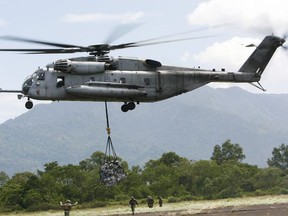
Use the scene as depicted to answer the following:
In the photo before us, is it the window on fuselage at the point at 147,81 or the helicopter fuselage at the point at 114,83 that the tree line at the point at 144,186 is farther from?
the window on fuselage at the point at 147,81

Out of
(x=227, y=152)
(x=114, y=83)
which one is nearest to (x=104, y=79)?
(x=114, y=83)

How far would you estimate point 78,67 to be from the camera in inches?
2020

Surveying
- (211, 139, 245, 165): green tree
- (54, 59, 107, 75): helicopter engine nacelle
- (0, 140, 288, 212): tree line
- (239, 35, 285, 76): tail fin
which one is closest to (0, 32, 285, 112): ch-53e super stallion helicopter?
(54, 59, 107, 75): helicopter engine nacelle

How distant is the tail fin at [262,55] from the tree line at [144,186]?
42.0 metres

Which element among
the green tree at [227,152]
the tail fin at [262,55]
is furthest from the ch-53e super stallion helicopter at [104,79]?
the green tree at [227,152]

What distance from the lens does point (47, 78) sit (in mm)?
51812

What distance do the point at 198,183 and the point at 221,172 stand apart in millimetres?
7545

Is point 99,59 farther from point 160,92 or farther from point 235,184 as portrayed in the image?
point 235,184

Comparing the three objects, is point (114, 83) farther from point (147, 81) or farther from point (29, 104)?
point (29, 104)

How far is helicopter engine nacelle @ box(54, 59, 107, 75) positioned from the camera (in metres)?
51.0

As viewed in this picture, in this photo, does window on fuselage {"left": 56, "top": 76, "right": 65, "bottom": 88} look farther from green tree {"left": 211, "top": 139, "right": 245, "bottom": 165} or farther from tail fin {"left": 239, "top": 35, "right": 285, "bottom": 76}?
green tree {"left": 211, "top": 139, "right": 245, "bottom": 165}

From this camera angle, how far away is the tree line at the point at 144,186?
10262 cm

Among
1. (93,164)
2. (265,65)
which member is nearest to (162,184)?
(93,164)

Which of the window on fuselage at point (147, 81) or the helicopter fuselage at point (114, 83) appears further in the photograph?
the window on fuselage at point (147, 81)
